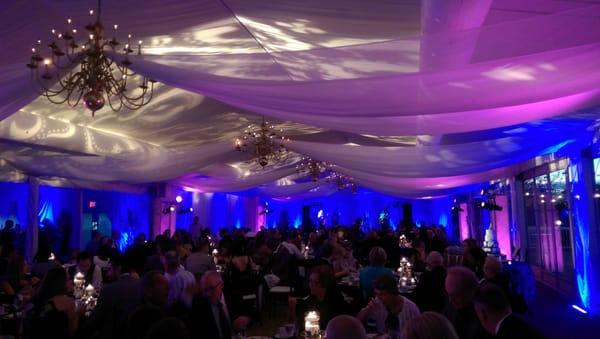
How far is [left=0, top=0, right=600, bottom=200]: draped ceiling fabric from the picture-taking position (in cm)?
310

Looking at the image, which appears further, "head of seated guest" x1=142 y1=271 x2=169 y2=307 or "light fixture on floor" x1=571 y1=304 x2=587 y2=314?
"light fixture on floor" x1=571 y1=304 x2=587 y2=314

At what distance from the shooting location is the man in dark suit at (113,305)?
12.2ft

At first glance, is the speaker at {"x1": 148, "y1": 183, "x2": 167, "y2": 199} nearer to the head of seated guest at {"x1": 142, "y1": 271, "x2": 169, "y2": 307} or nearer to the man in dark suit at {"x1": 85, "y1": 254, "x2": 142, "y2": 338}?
the man in dark suit at {"x1": 85, "y1": 254, "x2": 142, "y2": 338}

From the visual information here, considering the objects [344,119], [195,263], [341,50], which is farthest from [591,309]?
[341,50]

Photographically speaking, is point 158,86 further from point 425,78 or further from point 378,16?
point 425,78

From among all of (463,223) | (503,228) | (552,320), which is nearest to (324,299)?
(552,320)

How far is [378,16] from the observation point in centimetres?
423

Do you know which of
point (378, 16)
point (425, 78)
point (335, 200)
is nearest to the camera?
point (425, 78)

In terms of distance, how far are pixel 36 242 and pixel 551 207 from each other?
10287 millimetres

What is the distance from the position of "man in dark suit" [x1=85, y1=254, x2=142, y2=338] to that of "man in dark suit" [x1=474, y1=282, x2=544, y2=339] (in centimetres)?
239

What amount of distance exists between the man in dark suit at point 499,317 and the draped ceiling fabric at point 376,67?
1.34 m

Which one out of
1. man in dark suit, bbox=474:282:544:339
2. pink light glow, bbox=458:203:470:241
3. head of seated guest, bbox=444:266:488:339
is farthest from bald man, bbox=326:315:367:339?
pink light glow, bbox=458:203:470:241

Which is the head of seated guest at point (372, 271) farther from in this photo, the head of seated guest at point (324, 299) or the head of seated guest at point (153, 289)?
the head of seated guest at point (153, 289)

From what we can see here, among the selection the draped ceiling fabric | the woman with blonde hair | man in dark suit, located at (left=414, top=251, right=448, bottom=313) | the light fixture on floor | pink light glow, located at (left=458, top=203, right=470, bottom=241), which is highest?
the draped ceiling fabric
